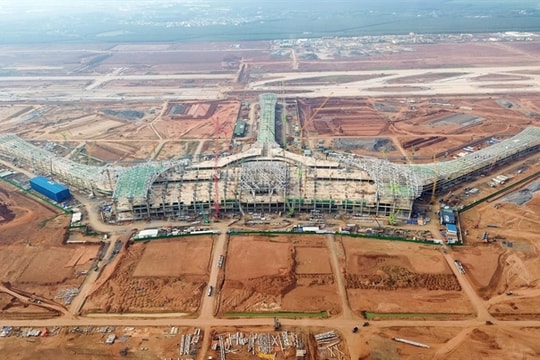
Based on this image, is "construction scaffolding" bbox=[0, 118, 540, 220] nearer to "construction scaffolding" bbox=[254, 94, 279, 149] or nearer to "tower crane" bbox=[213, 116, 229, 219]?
"tower crane" bbox=[213, 116, 229, 219]

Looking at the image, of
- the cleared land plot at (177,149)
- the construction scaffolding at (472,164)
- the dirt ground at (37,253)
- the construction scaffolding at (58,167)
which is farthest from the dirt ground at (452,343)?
the cleared land plot at (177,149)

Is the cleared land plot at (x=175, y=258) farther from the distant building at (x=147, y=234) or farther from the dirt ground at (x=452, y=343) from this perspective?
the dirt ground at (x=452, y=343)

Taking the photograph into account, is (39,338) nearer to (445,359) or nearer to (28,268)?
(28,268)

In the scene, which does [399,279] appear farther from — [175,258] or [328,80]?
[328,80]

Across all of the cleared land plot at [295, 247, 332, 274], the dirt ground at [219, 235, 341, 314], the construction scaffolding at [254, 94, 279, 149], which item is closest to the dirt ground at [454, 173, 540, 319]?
the cleared land plot at [295, 247, 332, 274]

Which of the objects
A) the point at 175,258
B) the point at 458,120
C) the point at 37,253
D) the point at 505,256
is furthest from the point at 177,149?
the point at 458,120
